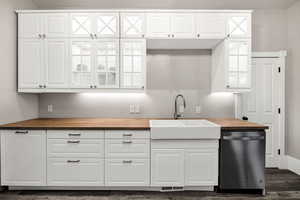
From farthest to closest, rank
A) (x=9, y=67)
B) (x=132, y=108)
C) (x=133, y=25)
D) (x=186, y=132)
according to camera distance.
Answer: (x=132, y=108) → (x=133, y=25) → (x=9, y=67) → (x=186, y=132)

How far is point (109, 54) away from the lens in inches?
117

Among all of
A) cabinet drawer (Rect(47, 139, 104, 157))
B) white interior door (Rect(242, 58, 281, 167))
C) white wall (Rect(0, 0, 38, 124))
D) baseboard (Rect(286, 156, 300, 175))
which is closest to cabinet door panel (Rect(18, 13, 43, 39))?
white wall (Rect(0, 0, 38, 124))

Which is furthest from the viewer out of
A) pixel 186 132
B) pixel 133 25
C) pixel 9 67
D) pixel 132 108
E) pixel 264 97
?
pixel 264 97

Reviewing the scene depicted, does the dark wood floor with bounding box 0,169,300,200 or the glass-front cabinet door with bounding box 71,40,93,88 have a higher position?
the glass-front cabinet door with bounding box 71,40,93,88

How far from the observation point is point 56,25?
2.97m

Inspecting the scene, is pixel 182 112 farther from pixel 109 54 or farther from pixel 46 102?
pixel 46 102

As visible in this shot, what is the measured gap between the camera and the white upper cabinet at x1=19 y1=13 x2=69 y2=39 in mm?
2969

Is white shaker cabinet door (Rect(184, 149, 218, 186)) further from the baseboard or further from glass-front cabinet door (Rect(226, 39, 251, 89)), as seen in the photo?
the baseboard

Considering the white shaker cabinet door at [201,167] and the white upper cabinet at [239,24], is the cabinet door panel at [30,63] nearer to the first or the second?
the white shaker cabinet door at [201,167]

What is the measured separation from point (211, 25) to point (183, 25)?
41 centimetres

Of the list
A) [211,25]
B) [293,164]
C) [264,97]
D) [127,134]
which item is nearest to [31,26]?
[127,134]

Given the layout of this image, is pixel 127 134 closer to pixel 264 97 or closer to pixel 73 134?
pixel 73 134

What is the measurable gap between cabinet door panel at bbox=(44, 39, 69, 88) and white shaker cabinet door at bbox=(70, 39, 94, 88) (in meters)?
0.10

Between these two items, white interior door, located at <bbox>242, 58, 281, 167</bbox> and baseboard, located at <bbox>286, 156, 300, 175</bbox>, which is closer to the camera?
baseboard, located at <bbox>286, 156, 300, 175</bbox>
